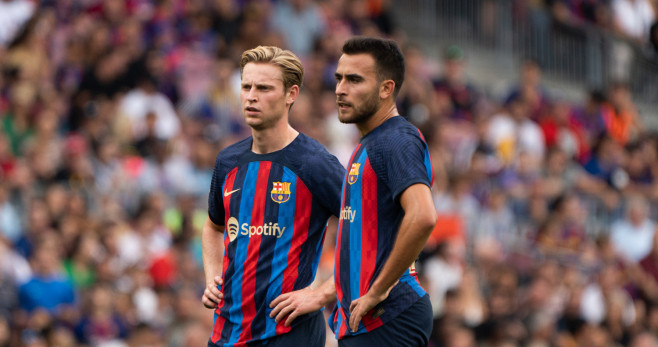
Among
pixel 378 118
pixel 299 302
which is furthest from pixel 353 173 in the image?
pixel 299 302

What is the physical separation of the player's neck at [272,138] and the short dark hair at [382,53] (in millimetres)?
726

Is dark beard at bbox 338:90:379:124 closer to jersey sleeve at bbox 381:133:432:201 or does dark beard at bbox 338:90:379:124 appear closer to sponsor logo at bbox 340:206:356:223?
jersey sleeve at bbox 381:133:432:201

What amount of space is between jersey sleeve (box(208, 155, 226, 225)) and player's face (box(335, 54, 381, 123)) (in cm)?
98

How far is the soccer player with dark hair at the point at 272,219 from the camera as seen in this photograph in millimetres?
6168

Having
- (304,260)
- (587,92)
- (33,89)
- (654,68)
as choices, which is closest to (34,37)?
(33,89)

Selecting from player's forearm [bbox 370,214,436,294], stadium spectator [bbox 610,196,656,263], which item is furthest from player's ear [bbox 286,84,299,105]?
stadium spectator [bbox 610,196,656,263]

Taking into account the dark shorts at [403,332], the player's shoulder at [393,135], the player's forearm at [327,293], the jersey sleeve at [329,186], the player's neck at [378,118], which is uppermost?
the player's neck at [378,118]

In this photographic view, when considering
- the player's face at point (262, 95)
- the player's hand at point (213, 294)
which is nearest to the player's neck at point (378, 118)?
the player's face at point (262, 95)

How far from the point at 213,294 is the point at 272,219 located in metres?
0.53

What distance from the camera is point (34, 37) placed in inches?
598

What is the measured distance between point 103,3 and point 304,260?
11.3 metres

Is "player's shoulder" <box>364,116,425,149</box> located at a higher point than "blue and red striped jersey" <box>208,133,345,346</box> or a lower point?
higher

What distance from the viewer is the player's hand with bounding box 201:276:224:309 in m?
6.27

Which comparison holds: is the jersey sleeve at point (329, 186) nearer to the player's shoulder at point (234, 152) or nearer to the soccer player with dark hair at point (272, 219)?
the soccer player with dark hair at point (272, 219)
